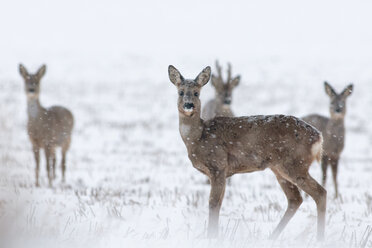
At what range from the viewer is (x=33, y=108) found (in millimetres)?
12391

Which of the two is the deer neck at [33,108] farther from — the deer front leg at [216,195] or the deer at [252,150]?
the deer front leg at [216,195]

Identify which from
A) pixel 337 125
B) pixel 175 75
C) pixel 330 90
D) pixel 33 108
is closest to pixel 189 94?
pixel 175 75

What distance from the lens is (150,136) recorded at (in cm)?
2248

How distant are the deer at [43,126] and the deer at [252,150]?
18.0 ft

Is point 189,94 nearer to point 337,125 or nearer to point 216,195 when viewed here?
point 216,195

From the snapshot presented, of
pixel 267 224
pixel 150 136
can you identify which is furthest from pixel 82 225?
pixel 150 136

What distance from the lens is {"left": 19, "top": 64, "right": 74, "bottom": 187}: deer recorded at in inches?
475

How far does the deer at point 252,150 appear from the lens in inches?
239

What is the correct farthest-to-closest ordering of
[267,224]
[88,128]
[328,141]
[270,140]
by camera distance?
1. [88,128]
2. [328,141]
3. [267,224]
4. [270,140]

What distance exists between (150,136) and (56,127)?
9.83 metres

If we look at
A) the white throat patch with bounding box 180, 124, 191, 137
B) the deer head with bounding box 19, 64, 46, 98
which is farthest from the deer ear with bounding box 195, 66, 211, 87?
the deer head with bounding box 19, 64, 46, 98

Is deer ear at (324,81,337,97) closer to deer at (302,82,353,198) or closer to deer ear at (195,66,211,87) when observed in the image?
deer at (302,82,353,198)

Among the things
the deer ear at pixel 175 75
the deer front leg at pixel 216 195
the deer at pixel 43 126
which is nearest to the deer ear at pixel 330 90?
the deer ear at pixel 175 75

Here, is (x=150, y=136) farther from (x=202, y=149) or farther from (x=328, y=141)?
(x=202, y=149)
